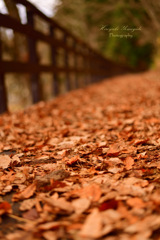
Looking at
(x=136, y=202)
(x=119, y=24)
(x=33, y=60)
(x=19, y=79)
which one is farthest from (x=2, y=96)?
(x=119, y=24)

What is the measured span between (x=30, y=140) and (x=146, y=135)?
1.21m

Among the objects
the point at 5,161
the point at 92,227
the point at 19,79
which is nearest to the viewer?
the point at 92,227

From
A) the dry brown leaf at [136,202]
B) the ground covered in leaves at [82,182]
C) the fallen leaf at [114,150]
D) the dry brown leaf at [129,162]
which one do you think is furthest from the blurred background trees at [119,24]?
the dry brown leaf at [136,202]

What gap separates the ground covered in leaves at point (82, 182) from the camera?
1264mm

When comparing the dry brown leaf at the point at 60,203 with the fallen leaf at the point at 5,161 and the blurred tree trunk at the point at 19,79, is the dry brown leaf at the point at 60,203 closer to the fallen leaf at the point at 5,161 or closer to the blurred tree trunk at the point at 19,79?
the fallen leaf at the point at 5,161

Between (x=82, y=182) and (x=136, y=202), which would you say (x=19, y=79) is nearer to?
(x=82, y=182)

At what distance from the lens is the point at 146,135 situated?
2.64 metres

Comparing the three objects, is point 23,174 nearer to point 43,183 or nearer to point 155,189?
point 43,183

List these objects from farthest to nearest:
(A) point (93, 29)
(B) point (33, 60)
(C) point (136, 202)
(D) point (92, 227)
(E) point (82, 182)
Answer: (A) point (93, 29), (B) point (33, 60), (E) point (82, 182), (C) point (136, 202), (D) point (92, 227)

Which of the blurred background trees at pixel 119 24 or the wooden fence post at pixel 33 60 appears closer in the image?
the wooden fence post at pixel 33 60

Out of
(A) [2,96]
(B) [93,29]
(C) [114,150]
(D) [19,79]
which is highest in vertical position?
(B) [93,29]

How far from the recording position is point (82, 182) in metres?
1.76

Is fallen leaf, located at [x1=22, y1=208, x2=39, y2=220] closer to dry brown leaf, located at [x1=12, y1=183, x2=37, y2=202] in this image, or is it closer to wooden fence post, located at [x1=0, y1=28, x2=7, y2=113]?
dry brown leaf, located at [x1=12, y1=183, x2=37, y2=202]

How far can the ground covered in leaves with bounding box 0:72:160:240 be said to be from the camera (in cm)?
126
